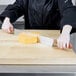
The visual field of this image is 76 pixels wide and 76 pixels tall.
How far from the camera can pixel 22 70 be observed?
726 mm

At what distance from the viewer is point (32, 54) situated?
0.79 metres

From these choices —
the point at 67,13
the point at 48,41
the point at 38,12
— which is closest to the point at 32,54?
the point at 48,41

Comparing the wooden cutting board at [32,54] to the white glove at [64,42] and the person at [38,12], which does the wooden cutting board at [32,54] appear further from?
the person at [38,12]

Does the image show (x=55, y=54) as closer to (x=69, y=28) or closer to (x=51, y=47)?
(x=51, y=47)

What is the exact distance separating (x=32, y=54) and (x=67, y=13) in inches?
15.3

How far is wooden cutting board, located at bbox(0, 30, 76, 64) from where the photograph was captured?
73cm

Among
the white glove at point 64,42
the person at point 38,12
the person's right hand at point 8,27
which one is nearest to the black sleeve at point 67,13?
the person at point 38,12

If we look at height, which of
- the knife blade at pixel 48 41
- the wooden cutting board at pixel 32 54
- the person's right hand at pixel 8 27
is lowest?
the wooden cutting board at pixel 32 54

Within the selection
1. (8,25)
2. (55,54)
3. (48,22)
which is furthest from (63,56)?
(48,22)

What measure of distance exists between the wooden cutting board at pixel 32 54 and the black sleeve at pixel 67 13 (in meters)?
0.19

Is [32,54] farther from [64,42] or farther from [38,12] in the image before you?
[38,12]

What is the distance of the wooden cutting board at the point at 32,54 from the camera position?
2.40ft

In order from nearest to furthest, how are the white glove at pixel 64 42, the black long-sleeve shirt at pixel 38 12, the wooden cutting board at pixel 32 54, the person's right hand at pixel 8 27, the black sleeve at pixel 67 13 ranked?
1. the wooden cutting board at pixel 32 54
2. the white glove at pixel 64 42
3. the black sleeve at pixel 67 13
4. the person's right hand at pixel 8 27
5. the black long-sleeve shirt at pixel 38 12

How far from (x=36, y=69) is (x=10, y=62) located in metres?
0.09
